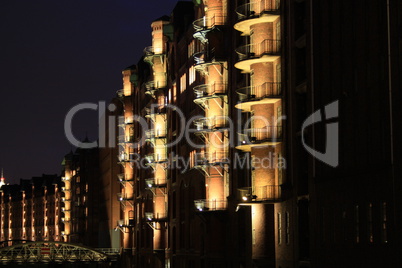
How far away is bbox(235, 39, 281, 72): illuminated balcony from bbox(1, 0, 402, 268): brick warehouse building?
0.07 m

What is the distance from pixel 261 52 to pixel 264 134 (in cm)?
480

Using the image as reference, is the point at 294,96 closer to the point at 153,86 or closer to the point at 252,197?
the point at 252,197

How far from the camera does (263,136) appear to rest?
174ft

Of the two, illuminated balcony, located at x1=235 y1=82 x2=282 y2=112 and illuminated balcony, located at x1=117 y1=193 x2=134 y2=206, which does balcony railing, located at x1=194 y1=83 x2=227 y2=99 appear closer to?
illuminated balcony, located at x1=235 y1=82 x2=282 y2=112

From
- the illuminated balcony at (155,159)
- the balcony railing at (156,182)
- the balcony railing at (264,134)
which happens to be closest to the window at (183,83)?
the illuminated balcony at (155,159)

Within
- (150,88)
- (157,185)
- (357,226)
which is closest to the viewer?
(357,226)

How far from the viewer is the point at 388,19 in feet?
124

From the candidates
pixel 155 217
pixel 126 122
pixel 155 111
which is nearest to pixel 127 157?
pixel 126 122

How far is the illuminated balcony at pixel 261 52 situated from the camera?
52.7 meters

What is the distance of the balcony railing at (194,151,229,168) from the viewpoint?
65.1 meters

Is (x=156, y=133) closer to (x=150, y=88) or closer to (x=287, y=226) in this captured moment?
(x=150, y=88)

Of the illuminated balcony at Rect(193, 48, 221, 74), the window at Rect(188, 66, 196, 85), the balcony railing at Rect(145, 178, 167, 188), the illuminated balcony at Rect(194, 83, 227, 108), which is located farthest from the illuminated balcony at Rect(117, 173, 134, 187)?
the illuminated balcony at Rect(193, 48, 221, 74)

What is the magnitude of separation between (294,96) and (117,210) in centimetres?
7575

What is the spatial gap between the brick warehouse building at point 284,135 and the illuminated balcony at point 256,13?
7cm
